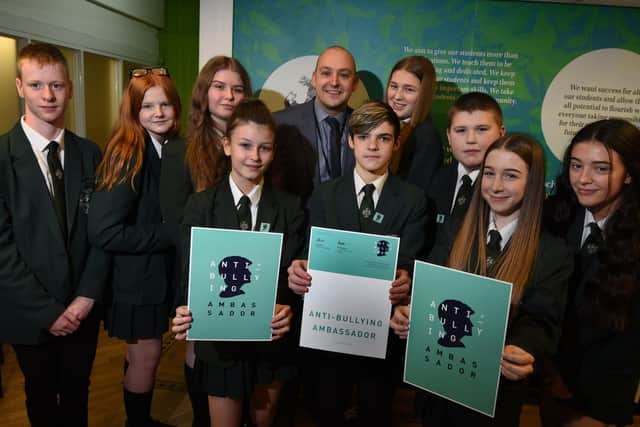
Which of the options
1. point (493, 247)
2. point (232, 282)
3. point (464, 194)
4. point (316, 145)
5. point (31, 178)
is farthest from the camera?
point (316, 145)

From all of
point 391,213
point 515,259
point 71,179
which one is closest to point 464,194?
point 391,213

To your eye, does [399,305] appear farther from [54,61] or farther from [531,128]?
[531,128]

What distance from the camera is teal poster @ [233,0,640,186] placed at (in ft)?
11.6

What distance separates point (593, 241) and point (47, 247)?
6.80 ft

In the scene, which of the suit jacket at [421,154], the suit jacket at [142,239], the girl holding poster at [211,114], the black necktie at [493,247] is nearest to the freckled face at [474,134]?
the suit jacket at [421,154]

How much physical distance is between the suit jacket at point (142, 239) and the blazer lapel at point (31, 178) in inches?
7.3

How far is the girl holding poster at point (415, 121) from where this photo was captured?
2.61m

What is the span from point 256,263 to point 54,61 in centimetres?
117

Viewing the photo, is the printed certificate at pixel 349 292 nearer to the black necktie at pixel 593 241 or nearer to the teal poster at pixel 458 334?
the teal poster at pixel 458 334

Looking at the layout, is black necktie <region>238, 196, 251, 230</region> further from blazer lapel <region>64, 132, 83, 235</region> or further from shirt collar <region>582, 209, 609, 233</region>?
shirt collar <region>582, 209, 609, 233</region>

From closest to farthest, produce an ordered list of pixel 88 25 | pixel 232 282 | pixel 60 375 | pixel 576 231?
pixel 232 282 < pixel 576 231 < pixel 60 375 < pixel 88 25

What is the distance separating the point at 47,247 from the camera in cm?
195

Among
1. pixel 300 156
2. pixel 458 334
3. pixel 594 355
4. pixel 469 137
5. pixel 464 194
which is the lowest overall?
pixel 594 355

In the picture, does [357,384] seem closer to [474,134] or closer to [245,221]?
[245,221]
